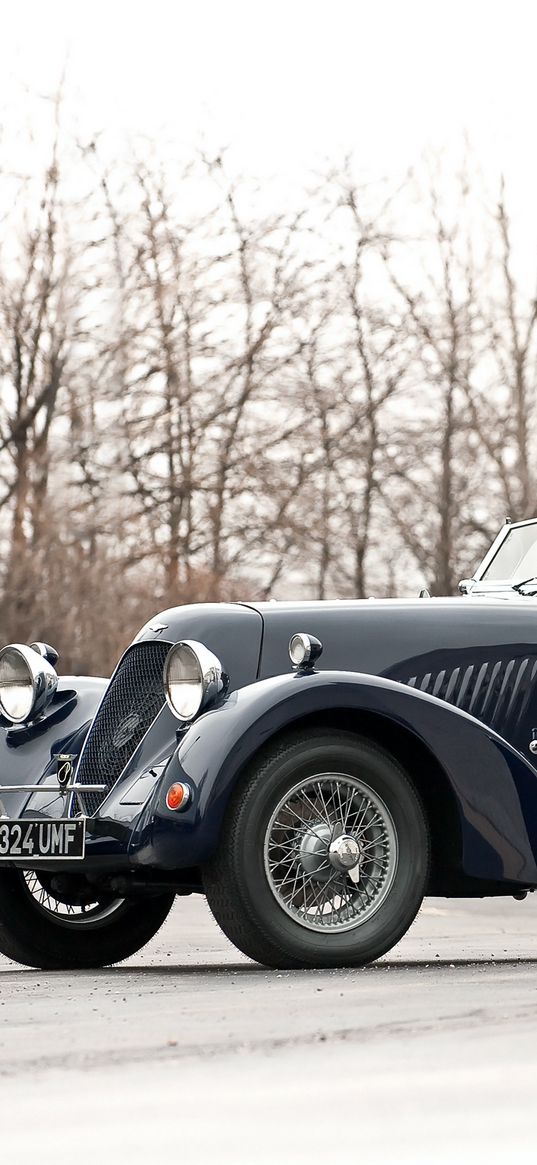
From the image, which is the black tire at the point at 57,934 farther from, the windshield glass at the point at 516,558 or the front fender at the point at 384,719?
the windshield glass at the point at 516,558

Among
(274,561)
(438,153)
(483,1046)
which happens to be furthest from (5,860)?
(438,153)

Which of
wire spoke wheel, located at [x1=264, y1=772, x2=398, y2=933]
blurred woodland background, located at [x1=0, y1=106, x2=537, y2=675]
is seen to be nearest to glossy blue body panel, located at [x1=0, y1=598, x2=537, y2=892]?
wire spoke wheel, located at [x1=264, y1=772, x2=398, y2=933]

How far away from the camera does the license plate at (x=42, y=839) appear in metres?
6.37

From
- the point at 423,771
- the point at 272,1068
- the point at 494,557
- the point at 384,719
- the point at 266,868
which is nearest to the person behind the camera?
the point at 272,1068

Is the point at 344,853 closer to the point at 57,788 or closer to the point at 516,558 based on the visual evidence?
the point at 57,788

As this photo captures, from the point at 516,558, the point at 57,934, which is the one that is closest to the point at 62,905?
the point at 57,934

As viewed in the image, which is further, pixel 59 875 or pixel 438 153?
pixel 438 153

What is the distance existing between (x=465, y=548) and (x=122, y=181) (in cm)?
696

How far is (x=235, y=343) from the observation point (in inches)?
851

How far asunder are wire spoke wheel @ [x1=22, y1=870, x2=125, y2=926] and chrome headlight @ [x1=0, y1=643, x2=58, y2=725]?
0.74m

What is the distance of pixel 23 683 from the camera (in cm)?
789

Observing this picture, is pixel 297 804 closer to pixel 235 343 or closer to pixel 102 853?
pixel 102 853

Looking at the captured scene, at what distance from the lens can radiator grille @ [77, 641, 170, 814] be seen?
6.86 meters

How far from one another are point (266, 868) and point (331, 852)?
0.24 meters
